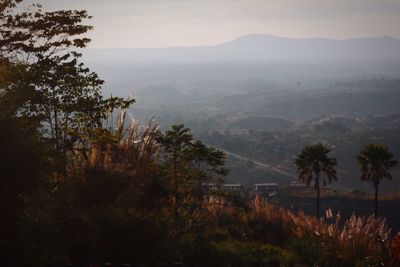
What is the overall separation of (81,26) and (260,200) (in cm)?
704

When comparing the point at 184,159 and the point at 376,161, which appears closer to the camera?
the point at 184,159

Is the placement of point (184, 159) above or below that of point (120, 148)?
below

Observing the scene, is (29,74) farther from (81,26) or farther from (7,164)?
(7,164)

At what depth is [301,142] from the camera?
165 m

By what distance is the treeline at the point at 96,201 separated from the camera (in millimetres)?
6590

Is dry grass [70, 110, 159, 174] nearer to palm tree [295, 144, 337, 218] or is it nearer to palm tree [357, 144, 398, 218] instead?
palm tree [295, 144, 337, 218]

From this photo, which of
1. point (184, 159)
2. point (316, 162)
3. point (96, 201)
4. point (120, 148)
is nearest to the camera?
point (96, 201)

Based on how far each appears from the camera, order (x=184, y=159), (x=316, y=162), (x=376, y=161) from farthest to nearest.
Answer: (x=316, y=162) → (x=376, y=161) → (x=184, y=159)

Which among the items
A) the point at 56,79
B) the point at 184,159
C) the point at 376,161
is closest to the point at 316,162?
the point at 376,161

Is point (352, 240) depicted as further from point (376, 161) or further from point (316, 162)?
point (376, 161)

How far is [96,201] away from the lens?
840cm

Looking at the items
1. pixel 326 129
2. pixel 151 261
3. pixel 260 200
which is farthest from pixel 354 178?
pixel 151 261

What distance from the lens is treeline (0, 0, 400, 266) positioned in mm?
6590

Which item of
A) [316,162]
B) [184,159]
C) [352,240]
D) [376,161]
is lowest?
[316,162]
